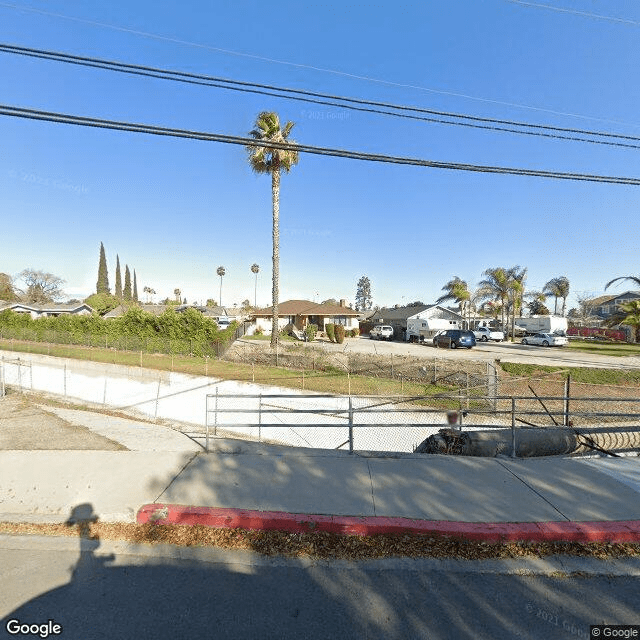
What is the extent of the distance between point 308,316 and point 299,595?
135 feet

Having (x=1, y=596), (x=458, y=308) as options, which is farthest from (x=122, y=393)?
(x=458, y=308)

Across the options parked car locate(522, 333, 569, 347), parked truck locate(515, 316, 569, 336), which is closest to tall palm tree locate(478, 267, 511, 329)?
parked truck locate(515, 316, 569, 336)

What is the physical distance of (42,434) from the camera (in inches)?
289

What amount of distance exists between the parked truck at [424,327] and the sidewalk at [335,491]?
3147 centimetres

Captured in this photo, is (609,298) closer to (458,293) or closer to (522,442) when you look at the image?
(458,293)

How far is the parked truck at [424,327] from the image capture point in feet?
122

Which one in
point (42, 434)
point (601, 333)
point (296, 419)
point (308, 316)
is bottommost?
point (296, 419)

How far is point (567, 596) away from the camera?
3.22 m

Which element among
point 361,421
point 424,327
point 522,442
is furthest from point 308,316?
point 522,442

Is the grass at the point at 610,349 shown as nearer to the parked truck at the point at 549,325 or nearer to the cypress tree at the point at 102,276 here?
the parked truck at the point at 549,325

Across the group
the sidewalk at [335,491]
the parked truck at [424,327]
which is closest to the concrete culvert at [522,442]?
the sidewalk at [335,491]

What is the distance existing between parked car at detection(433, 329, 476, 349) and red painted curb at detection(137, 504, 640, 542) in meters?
27.2

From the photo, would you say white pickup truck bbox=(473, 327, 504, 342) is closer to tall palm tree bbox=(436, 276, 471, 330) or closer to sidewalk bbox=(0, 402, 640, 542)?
tall palm tree bbox=(436, 276, 471, 330)

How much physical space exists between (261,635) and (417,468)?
11.4ft
